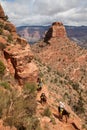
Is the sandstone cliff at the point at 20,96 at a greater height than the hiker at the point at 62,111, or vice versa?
the sandstone cliff at the point at 20,96

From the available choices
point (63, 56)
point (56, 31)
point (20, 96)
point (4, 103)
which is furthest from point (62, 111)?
point (56, 31)

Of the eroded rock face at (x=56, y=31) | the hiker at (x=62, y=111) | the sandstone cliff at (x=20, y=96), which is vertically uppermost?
the sandstone cliff at (x=20, y=96)

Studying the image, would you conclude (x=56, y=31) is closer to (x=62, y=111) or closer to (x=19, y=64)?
(x=19, y=64)

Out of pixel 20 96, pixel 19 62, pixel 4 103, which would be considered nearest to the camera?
pixel 4 103

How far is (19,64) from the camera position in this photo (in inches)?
1160

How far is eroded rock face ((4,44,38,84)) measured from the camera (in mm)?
29141

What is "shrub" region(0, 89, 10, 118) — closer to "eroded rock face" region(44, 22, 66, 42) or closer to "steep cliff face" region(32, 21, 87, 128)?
"steep cliff face" region(32, 21, 87, 128)

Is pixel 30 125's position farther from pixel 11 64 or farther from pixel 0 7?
pixel 0 7

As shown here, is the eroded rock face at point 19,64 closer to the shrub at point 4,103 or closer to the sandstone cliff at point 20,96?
the sandstone cliff at point 20,96

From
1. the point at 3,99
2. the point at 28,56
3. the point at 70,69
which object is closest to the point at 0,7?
the point at 28,56

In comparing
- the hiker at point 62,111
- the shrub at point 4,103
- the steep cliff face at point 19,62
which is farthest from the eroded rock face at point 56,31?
the shrub at point 4,103

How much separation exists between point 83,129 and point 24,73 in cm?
853

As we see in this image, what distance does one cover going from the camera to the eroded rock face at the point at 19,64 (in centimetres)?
2914

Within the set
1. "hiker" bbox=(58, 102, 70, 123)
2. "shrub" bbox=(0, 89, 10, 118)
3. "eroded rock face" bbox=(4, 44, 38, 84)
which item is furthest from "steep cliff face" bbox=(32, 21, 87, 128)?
"shrub" bbox=(0, 89, 10, 118)
